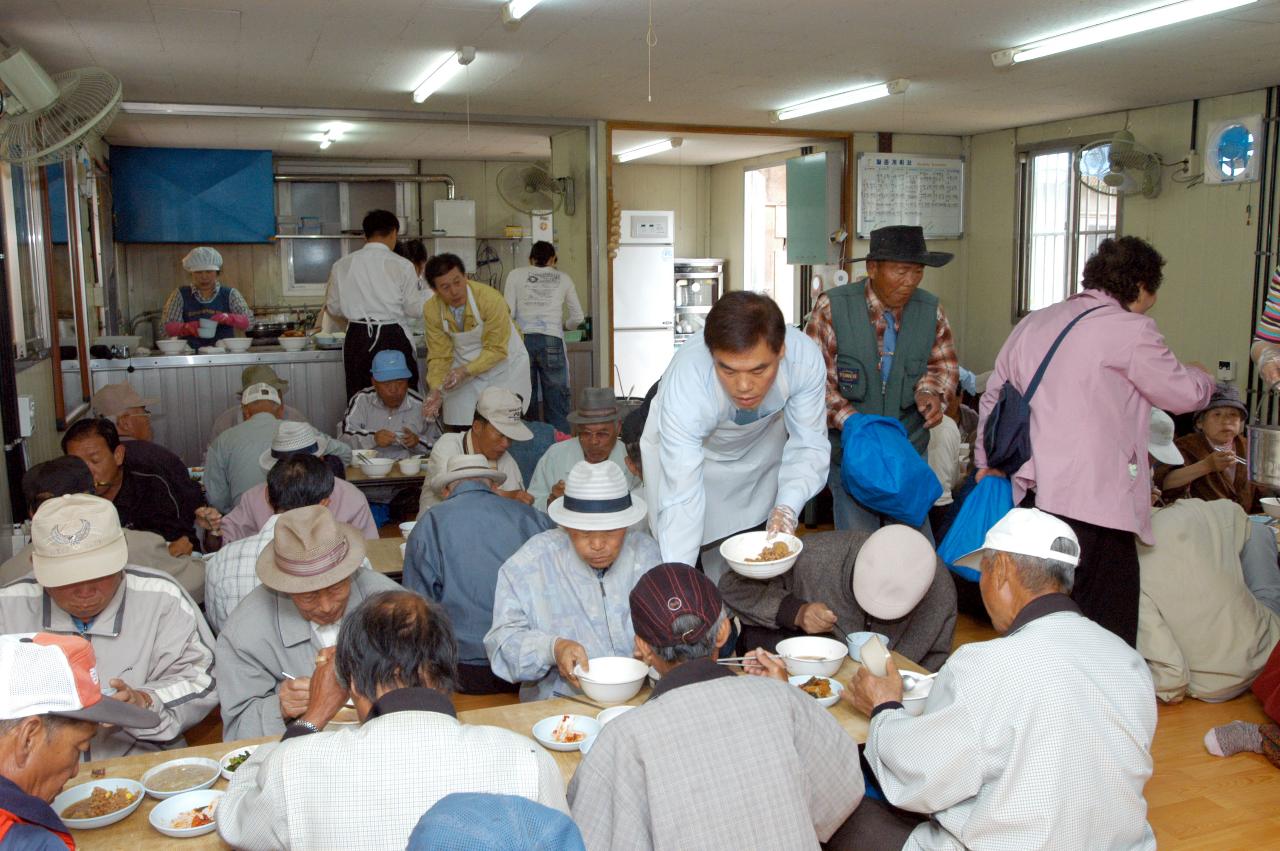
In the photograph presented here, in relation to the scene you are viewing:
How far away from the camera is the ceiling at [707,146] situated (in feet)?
32.8

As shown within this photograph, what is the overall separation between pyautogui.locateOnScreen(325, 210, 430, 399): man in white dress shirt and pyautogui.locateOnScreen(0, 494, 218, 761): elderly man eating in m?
4.55

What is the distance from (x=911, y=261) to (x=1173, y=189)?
5.04 metres

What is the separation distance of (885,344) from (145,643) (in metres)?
2.86

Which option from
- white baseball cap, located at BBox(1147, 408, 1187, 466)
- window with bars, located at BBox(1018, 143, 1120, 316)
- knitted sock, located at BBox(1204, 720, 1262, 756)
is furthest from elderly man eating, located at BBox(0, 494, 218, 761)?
window with bars, located at BBox(1018, 143, 1120, 316)

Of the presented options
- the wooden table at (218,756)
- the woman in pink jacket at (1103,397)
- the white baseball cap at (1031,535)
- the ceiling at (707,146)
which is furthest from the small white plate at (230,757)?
the ceiling at (707,146)

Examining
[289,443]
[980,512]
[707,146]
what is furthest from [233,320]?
[980,512]

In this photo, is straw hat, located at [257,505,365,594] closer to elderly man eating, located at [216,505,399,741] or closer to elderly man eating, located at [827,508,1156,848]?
elderly man eating, located at [216,505,399,741]

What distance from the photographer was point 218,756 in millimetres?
2406

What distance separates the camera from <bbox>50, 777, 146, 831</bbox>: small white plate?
6.82 ft

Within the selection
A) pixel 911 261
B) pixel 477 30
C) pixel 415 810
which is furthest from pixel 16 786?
pixel 477 30

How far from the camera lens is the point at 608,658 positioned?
9.02ft

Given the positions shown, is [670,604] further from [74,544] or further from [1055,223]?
[1055,223]

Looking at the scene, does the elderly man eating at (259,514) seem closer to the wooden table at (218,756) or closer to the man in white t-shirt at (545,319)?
the wooden table at (218,756)

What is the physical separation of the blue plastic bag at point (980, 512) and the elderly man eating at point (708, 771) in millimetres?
2076
